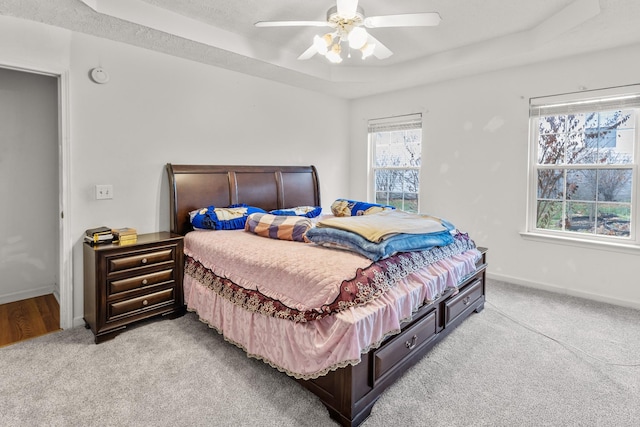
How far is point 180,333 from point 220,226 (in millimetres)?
913

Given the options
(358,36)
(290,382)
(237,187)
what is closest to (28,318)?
(237,187)

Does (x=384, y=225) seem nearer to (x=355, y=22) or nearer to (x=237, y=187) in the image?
(x=355, y=22)

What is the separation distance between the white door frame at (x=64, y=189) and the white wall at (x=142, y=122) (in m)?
0.03

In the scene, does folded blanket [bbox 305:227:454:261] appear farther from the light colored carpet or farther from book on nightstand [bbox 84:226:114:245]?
book on nightstand [bbox 84:226:114:245]

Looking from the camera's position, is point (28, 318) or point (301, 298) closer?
point (301, 298)

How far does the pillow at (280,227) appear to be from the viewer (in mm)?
2504

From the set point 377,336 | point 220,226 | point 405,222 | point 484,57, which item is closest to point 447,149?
point 484,57

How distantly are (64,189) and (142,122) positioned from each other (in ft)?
2.74

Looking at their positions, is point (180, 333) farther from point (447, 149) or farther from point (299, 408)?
point (447, 149)

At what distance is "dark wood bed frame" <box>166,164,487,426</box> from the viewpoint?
5.39 ft

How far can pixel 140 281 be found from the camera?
2613 mm

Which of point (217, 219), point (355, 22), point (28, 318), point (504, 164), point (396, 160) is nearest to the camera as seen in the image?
point (355, 22)

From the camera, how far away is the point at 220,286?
241 centimetres

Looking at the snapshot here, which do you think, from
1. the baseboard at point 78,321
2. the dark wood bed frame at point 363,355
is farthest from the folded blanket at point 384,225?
the baseboard at point 78,321
